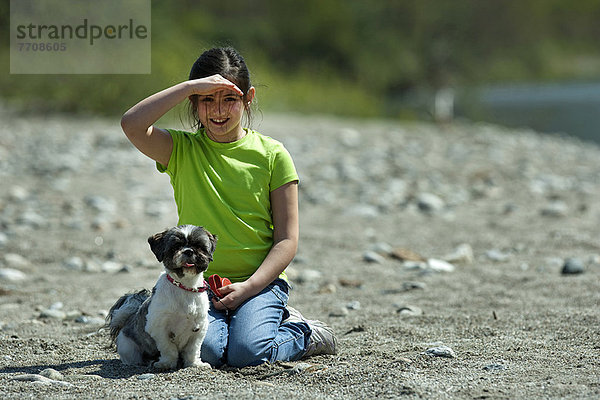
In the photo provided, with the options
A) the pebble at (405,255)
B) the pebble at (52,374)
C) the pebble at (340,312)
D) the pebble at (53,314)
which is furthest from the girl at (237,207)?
the pebble at (405,255)

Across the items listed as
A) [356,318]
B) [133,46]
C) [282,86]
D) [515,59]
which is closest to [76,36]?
[133,46]

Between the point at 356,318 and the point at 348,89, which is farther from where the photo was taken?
the point at 348,89

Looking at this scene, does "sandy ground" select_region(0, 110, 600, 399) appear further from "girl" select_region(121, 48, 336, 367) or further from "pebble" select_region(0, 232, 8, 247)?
"girl" select_region(121, 48, 336, 367)

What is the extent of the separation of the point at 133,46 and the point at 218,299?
15908mm

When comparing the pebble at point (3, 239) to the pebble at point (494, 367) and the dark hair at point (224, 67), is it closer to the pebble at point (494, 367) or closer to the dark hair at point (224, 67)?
the dark hair at point (224, 67)

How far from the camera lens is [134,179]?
1034cm

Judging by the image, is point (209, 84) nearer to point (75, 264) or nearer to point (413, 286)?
point (413, 286)

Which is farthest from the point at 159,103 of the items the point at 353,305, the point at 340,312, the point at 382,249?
the point at 382,249

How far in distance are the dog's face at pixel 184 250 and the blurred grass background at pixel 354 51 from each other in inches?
561

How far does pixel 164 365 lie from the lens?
3410 millimetres

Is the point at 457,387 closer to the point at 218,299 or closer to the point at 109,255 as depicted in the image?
the point at 218,299

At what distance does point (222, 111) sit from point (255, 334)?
120cm

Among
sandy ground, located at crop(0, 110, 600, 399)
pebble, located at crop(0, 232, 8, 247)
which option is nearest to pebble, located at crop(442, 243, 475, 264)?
sandy ground, located at crop(0, 110, 600, 399)

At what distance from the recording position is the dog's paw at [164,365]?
11.2 ft
